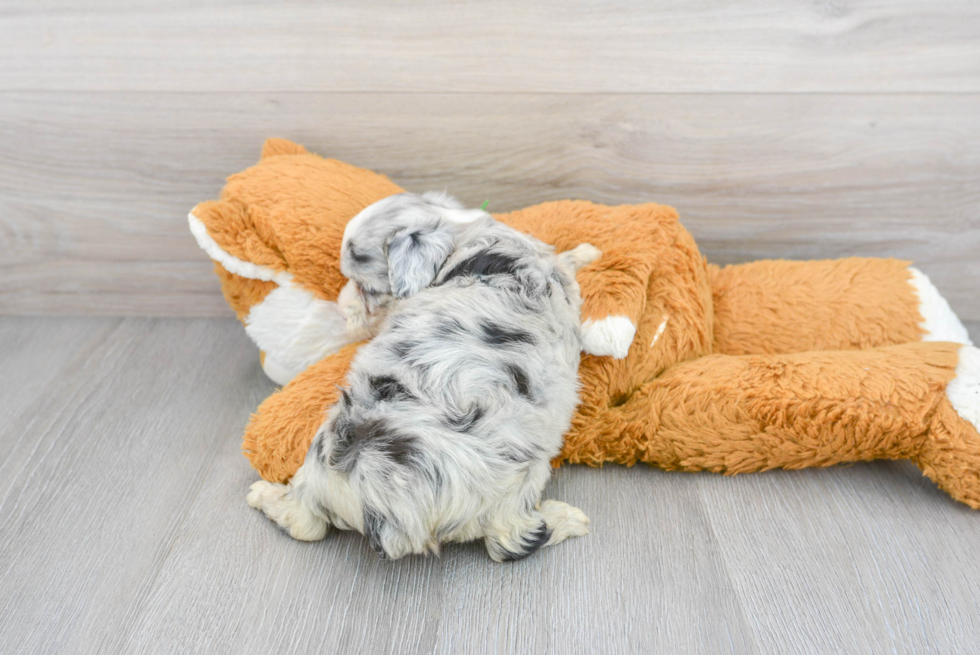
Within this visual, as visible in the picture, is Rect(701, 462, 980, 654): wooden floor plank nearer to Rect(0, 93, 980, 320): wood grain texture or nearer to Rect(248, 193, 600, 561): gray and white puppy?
Rect(248, 193, 600, 561): gray and white puppy

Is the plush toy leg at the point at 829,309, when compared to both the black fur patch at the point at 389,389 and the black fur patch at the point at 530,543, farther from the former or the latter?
the black fur patch at the point at 389,389

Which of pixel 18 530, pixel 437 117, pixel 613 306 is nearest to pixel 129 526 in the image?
pixel 18 530

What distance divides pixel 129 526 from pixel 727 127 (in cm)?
194

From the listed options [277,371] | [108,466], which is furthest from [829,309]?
[108,466]

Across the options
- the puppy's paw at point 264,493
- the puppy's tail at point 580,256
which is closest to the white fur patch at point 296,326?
the puppy's paw at point 264,493

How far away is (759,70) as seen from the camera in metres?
1.96

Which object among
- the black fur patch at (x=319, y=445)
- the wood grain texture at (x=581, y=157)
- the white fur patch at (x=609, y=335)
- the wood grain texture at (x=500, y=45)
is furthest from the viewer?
the wood grain texture at (x=581, y=157)

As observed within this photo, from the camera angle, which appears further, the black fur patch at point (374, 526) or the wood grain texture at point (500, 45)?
the wood grain texture at point (500, 45)

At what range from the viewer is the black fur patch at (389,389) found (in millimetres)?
1338

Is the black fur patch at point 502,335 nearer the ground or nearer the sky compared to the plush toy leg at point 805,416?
nearer the sky

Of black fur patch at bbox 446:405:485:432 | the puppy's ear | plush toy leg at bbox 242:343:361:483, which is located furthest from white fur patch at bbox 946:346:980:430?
plush toy leg at bbox 242:343:361:483

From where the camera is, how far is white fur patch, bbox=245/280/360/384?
5.81 ft

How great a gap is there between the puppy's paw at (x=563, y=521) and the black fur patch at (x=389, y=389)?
0.42m

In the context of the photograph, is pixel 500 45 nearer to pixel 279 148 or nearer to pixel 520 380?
pixel 279 148
